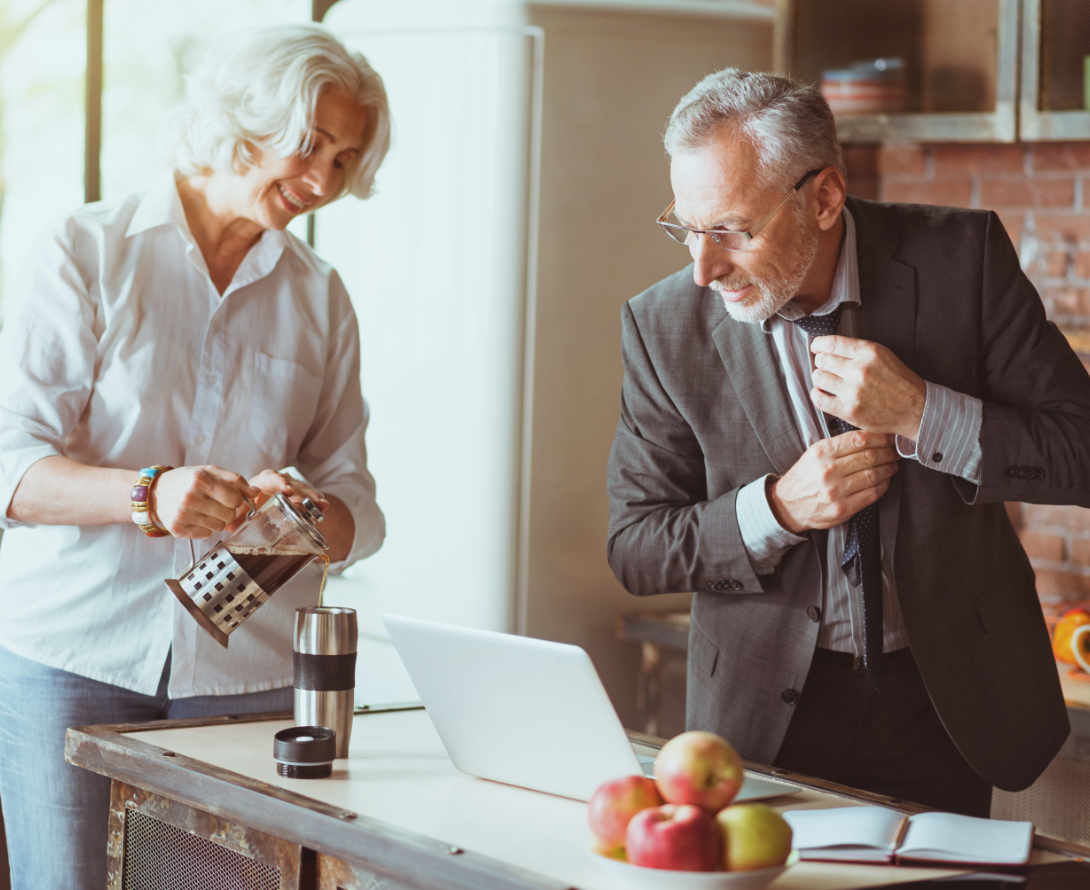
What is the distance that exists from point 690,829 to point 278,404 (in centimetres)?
115

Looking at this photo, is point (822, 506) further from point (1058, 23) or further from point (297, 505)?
point (1058, 23)

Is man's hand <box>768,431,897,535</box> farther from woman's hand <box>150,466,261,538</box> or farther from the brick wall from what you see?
the brick wall

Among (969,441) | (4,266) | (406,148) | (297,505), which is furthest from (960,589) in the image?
(4,266)

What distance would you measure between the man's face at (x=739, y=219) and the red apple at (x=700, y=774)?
760mm

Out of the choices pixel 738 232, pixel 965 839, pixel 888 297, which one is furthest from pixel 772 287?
pixel 965 839

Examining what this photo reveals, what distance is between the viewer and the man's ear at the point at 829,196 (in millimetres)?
2049

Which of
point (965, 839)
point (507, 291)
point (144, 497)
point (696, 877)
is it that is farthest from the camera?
point (507, 291)

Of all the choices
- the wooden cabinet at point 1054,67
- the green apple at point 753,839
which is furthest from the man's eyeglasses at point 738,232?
the wooden cabinet at point 1054,67

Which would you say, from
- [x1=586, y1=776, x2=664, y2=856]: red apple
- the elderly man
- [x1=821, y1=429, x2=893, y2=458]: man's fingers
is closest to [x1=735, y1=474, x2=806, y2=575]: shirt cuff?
the elderly man

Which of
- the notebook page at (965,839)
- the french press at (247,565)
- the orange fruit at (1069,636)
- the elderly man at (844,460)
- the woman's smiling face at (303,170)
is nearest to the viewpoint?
the notebook page at (965,839)

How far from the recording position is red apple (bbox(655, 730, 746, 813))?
1.42m

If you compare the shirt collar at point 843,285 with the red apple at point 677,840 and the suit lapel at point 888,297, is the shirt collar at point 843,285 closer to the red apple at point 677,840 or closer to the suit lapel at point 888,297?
the suit lapel at point 888,297

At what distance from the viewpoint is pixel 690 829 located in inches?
52.6

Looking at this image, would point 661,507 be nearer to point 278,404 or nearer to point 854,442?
point 854,442
